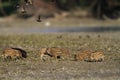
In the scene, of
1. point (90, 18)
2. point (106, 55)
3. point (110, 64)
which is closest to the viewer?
point (110, 64)

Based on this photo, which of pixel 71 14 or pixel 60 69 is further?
pixel 71 14

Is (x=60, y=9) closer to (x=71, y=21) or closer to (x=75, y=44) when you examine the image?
A: (x=71, y=21)

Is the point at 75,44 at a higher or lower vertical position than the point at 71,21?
higher

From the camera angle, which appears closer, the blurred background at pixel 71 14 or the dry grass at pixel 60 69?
the dry grass at pixel 60 69

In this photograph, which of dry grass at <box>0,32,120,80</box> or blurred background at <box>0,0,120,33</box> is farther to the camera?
blurred background at <box>0,0,120,33</box>

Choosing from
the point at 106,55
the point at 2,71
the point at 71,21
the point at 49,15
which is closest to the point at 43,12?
the point at 49,15

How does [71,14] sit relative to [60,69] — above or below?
below

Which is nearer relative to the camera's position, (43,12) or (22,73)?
(22,73)

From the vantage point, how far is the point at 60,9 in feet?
185

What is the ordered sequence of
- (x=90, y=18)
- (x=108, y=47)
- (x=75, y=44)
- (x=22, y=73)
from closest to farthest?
(x=22, y=73)
(x=108, y=47)
(x=75, y=44)
(x=90, y=18)

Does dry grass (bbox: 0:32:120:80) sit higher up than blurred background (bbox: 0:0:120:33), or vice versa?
dry grass (bbox: 0:32:120:80)

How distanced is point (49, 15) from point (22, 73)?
39355 millimetres

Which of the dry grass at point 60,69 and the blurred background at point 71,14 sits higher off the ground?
the dry grass at point 60,69

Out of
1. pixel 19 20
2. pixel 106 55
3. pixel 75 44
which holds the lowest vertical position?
pixel 19 20
